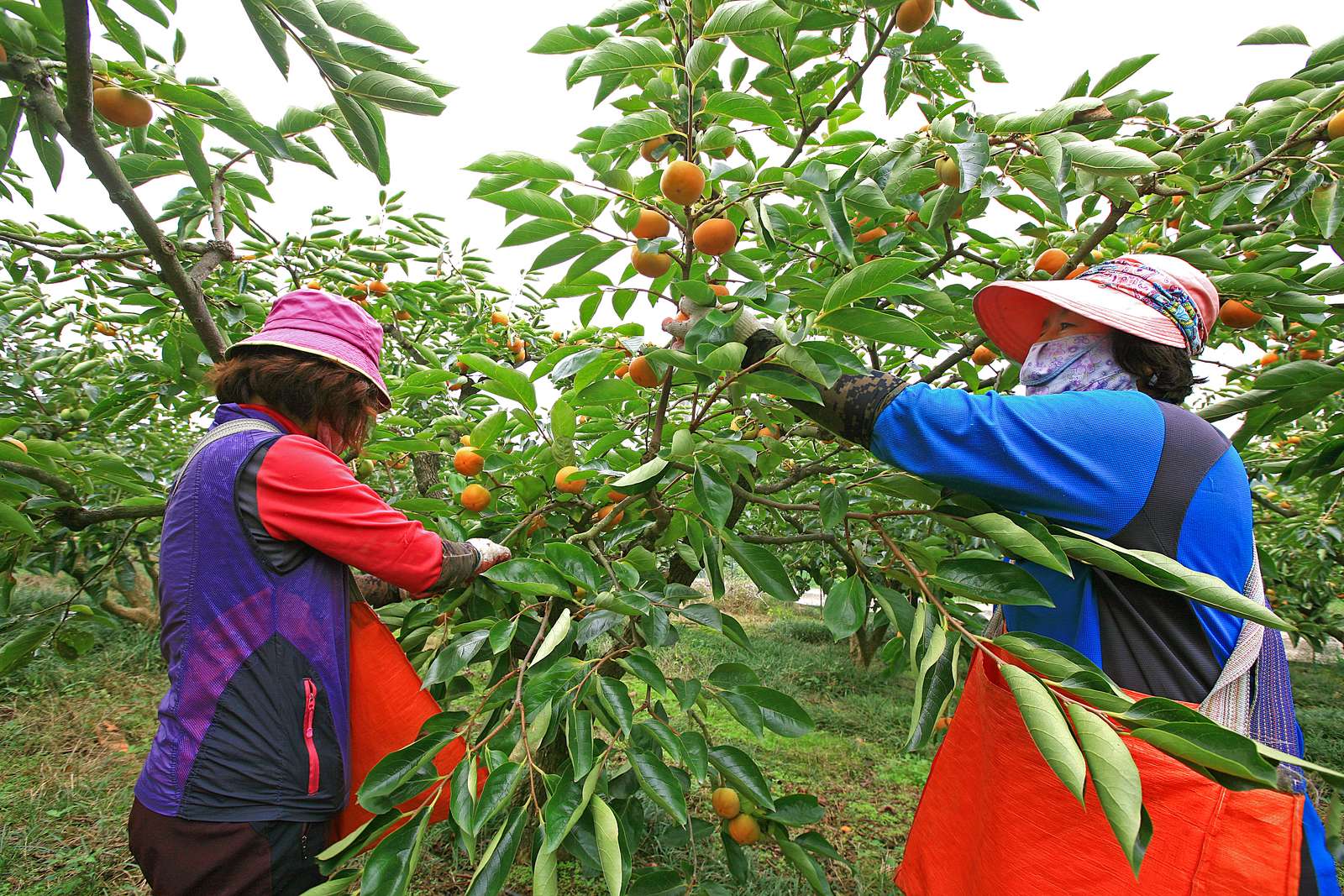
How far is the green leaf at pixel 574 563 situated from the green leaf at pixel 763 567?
26 centimetres

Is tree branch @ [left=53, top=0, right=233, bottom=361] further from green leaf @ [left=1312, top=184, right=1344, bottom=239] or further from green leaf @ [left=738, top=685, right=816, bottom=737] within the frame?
green leaf @ [left=1312, top=184, right=1344, bottom=239]

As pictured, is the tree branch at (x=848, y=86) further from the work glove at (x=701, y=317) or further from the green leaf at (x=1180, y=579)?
the green leaf at (x=1180, y=579)

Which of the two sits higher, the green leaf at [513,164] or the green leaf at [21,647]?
the green leaf at [513,164]

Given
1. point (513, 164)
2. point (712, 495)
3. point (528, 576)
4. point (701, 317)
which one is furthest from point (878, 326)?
point (528, 576)

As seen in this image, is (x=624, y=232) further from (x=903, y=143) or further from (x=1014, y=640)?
(x=1014, y=640)

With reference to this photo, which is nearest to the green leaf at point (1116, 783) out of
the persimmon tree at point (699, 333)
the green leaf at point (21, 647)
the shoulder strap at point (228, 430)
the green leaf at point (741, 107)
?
the persimmon tree at point (699, 333)

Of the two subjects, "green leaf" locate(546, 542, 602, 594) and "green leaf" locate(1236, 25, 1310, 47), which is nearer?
"green leaf" locate(546, 542, 602, 594)

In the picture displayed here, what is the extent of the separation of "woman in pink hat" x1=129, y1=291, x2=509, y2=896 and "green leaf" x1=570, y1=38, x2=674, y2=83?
82 centimetres

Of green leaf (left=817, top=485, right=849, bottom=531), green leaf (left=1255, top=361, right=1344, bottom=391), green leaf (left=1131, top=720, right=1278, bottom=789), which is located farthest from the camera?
green leaf (left=1255, top=361, right=1344, bottom=391)

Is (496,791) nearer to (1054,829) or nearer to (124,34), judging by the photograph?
(1054,829)

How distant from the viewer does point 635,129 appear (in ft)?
3.56

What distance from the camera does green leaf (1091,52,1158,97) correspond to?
4.25 feet

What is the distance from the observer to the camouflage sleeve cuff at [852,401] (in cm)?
111

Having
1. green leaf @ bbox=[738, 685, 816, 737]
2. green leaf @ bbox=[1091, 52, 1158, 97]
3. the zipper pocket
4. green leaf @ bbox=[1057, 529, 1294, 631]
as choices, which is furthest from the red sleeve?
green leaf @ bbox=[1091, 52, 1158, 97]
